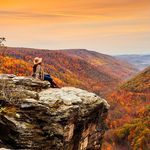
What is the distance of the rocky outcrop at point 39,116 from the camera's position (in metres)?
22.7

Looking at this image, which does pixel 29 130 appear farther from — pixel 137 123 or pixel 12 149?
pixel 137 123

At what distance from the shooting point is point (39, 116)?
2298cm

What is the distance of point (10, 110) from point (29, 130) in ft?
6.00

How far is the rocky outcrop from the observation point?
22672 mm

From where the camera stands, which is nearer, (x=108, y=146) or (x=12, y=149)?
(x=12, y=149)

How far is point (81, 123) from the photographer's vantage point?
83.9 feet

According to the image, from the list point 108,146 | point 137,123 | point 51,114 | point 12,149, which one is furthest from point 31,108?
point 137,123

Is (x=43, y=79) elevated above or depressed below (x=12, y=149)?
above

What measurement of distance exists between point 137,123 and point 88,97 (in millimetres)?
121433

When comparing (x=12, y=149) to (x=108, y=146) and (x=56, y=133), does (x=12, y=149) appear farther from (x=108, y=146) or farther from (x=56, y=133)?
(x=108, y=146)

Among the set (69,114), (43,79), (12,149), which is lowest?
(12,149)

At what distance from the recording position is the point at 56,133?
23.0 metres

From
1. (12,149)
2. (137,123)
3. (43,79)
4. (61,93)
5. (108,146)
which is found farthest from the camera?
(137,123)

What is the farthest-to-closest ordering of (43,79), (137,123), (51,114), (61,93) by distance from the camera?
(137,123), (43,79), (61,93), (51,114)
